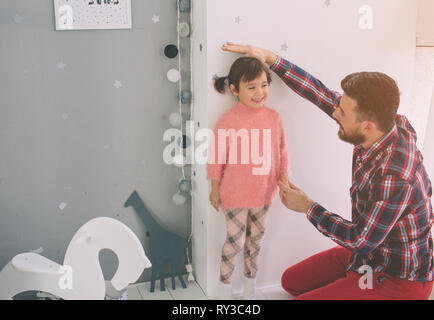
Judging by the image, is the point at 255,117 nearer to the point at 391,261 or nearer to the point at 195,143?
the point at 195,143

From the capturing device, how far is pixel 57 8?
5.08 feet

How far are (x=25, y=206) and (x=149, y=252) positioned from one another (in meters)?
0.53

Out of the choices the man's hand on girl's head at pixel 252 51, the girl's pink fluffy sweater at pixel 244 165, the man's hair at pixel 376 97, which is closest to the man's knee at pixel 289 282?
the girl's pink fluffy sweater at pixel 244 165

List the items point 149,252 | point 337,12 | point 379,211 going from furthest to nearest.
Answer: point 149,252, point 337,12, point 379,211

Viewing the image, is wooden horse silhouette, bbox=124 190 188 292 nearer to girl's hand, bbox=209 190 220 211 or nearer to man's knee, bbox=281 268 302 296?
girl's hand, bbox=209 190 220 211

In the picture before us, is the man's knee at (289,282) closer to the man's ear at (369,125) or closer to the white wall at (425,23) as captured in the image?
the man's ear at (369,125)

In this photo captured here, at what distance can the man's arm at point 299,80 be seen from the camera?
1568mm

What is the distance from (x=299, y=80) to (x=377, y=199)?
0.54 meters

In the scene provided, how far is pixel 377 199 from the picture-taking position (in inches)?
53.6

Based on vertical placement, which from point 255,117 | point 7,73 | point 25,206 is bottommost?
point 25,206

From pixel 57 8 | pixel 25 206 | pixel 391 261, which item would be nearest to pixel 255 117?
pixel 391 261

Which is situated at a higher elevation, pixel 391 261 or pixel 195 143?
pixel 195 143

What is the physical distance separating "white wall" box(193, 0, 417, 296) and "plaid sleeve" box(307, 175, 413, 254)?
0.42m

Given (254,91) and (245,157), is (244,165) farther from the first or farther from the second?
(254,91)
